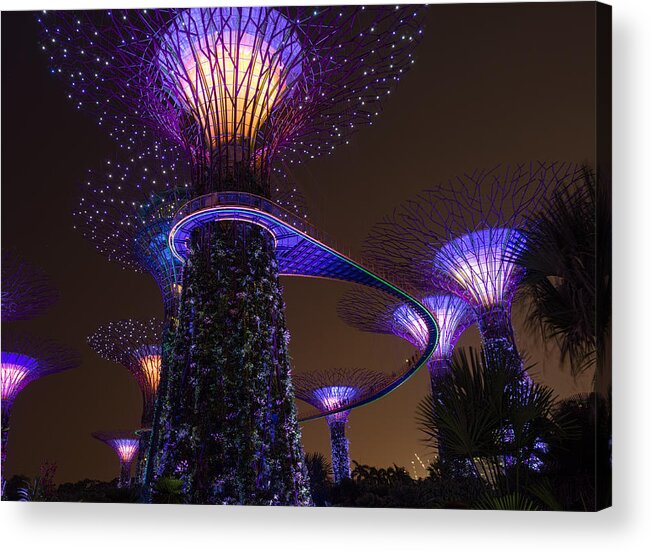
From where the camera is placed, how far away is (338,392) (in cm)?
1408

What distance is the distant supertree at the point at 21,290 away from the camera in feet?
30.6

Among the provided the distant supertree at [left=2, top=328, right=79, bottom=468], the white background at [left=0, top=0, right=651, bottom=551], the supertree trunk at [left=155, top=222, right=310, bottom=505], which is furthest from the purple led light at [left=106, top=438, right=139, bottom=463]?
the distant supertree at [left=2, top=328, right=79, bottom=468]

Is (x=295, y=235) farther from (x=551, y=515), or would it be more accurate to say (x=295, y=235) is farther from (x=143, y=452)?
(x=551, y=515)

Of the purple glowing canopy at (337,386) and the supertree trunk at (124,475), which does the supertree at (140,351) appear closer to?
the supertree trunk at (124,475)

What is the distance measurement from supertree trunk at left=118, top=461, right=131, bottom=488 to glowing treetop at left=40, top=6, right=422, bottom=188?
134 inches

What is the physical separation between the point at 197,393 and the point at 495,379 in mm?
3540

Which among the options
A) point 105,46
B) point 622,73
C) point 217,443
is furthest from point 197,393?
point 622,73

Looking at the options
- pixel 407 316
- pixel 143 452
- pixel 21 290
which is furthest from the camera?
pixel 407 316

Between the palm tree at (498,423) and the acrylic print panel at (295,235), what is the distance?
0.08 feet

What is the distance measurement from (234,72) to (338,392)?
6.07 metres

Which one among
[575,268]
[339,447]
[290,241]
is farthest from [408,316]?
[575,268]

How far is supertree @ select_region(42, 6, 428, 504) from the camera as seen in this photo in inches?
376

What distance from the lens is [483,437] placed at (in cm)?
858

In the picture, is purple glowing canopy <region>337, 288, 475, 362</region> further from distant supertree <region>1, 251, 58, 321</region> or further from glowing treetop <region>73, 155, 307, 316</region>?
distant supertree <region>1, 251, 58, 321</region>
